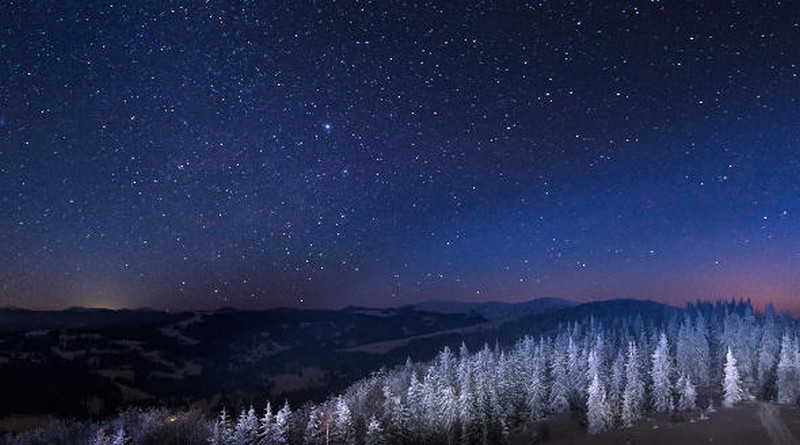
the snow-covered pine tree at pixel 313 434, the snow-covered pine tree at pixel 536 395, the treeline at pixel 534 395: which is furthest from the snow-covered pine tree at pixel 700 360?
the snow-covered pine tree at pixel 313 434

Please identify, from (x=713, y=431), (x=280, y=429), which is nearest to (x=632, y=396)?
(x=713, y=431)

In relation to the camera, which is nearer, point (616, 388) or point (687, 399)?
point (687, 399)

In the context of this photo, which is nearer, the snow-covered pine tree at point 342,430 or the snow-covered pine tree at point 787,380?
the snow-covered pine tree at point 342,430

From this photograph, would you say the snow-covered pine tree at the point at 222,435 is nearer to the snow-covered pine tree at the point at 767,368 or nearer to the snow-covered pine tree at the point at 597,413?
→ the snow-covered pine tree at the point at 597,413

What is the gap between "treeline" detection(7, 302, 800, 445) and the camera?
69.4 meters

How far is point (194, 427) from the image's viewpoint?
117938 millimetres

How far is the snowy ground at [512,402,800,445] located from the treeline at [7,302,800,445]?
2821 millimetres

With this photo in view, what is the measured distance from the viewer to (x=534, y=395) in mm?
85250

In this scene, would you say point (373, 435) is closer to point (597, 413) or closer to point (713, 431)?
point (597, 413)

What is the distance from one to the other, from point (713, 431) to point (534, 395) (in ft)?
84.5

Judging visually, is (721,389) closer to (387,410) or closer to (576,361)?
(576,361)

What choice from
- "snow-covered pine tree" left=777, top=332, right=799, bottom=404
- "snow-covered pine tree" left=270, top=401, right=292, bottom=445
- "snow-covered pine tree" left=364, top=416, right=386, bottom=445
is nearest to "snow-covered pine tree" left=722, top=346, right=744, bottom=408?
"snow-covered pine tree" left=777, top=332, right=799, bottom=404

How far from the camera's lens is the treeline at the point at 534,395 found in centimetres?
6938

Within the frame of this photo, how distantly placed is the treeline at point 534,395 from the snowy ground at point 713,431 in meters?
2.82
